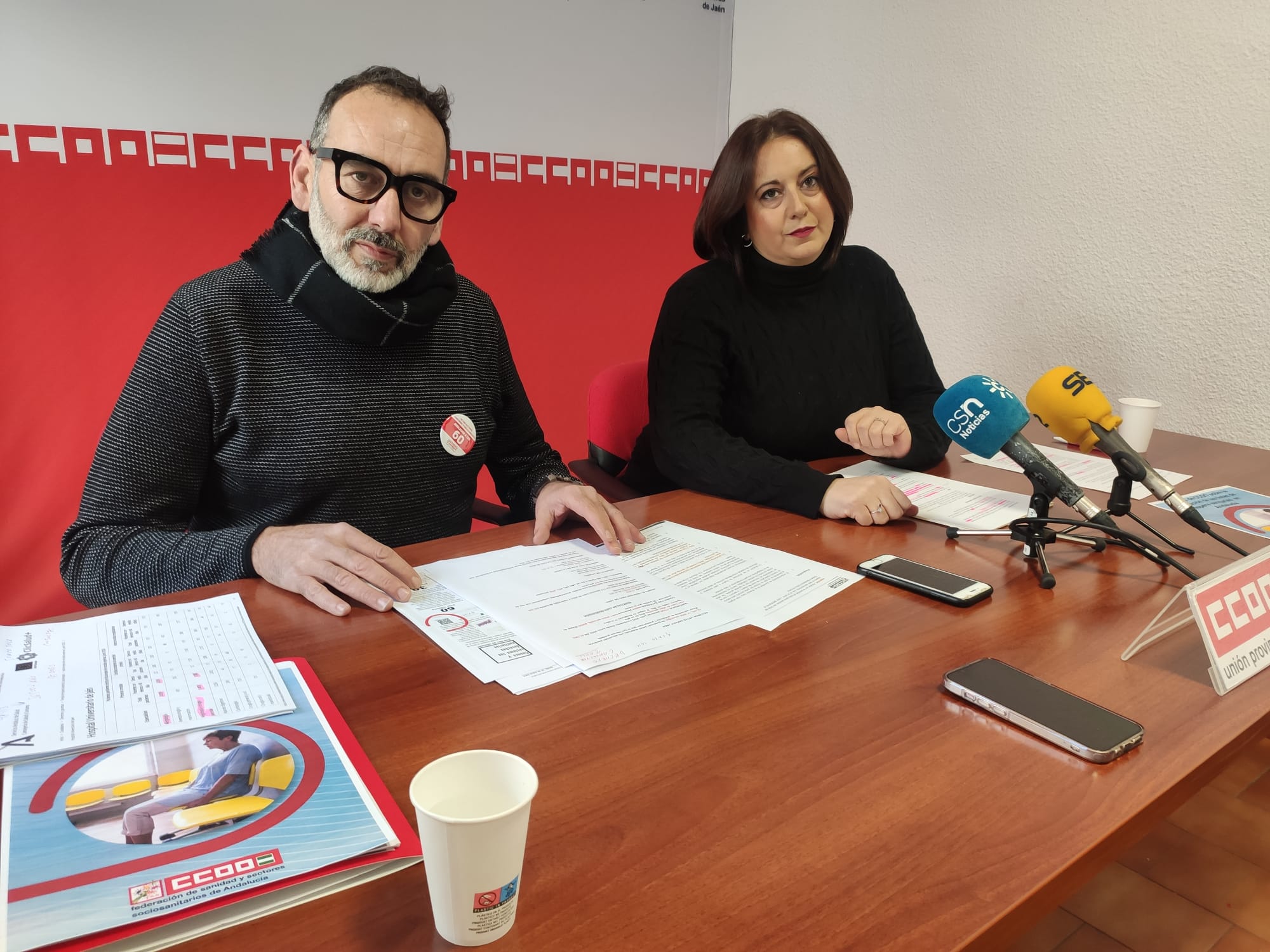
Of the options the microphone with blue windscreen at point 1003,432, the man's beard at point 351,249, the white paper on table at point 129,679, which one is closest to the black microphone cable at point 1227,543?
the microphone with blue windscreen at point 1003,432

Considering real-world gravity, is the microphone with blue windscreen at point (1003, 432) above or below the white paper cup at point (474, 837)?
above

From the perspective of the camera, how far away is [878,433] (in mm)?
1478

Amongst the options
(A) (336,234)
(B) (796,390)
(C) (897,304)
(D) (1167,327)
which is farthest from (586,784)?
(D) (1167,327)

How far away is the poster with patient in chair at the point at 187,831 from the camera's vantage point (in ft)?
1.56

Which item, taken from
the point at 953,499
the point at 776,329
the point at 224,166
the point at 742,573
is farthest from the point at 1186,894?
the point at 224,166

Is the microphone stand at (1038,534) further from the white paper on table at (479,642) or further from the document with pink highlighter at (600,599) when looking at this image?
the white paper on table at (479,642)

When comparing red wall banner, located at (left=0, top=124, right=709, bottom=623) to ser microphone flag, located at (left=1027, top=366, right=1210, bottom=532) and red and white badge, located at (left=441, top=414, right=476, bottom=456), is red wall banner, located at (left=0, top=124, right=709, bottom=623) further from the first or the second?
ser microphone flag, located at (left=1027, top=366, right=1210, bottom=532)

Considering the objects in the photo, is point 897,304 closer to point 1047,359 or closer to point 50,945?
point 1047,359

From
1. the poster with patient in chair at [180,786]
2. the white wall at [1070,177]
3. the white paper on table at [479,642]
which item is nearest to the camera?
the poster with patient in chair at [180,786]

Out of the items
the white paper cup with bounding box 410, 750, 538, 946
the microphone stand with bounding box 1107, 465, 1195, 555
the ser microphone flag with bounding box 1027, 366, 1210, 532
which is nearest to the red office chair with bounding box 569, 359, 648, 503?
the ser microphone flag with bounding box 1027, 366, 1210, 532

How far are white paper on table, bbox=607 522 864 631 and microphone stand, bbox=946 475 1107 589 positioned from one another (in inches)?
10.2

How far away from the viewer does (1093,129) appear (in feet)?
7.44

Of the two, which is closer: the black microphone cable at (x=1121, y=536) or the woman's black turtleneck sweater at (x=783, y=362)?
the black microphone cable at (x=1121, y=536)

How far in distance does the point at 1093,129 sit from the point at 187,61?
245 centimetres
